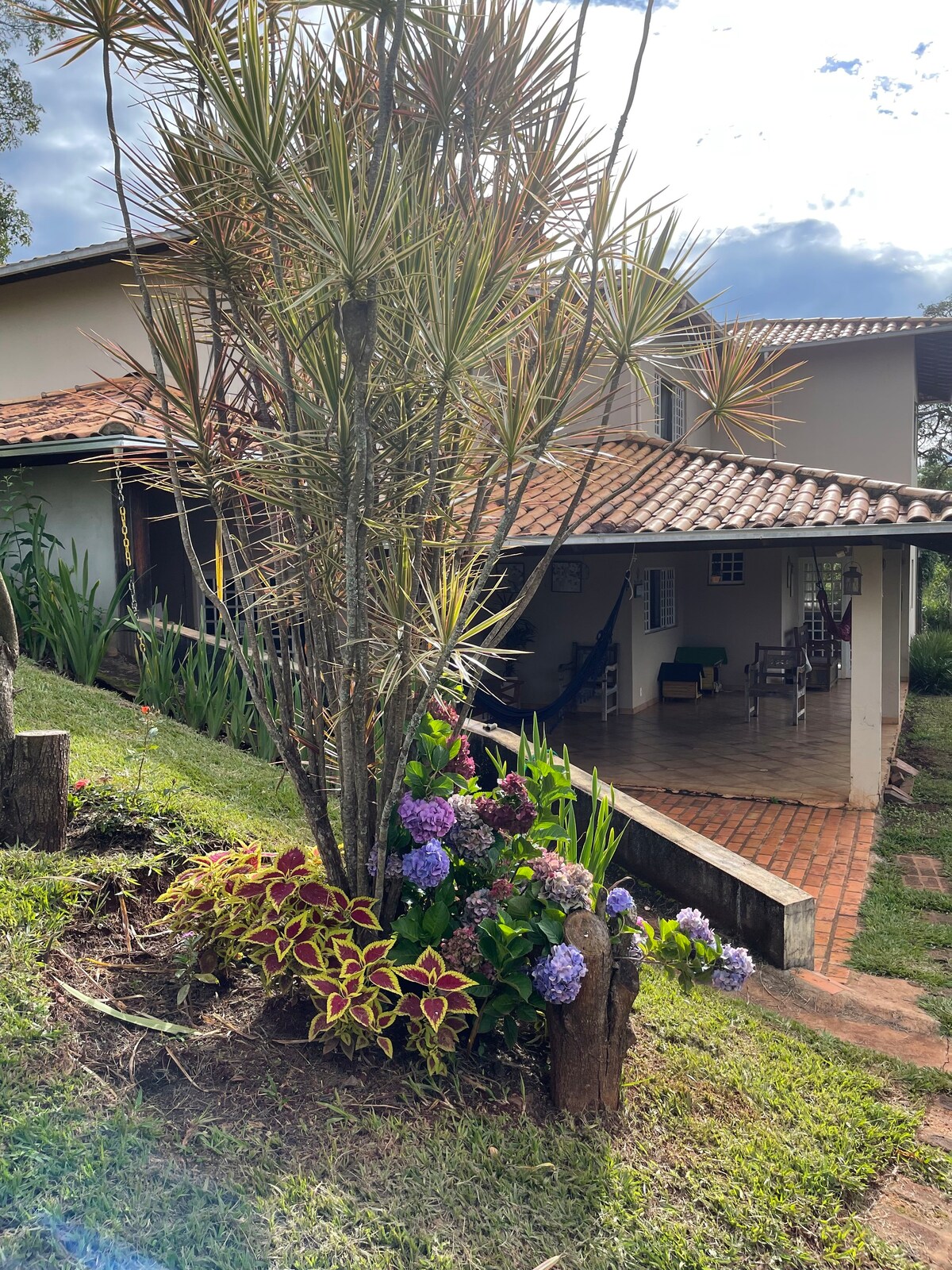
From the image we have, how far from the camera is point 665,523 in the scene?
26.5ft

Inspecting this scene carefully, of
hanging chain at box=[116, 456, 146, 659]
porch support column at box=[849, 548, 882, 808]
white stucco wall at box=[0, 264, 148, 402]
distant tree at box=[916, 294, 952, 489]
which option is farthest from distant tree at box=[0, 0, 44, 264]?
distant tree at box=[916, 294, 952, 489]

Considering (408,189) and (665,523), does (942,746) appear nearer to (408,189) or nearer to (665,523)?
(665,523)

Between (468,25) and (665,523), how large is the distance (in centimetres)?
562

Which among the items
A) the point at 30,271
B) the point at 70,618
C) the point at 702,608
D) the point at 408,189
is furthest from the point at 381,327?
the point at 702,608

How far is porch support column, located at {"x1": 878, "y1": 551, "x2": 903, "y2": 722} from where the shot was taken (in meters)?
12.1

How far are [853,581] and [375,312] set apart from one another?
6.42 metres

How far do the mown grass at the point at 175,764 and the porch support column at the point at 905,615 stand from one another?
11199 millimetres

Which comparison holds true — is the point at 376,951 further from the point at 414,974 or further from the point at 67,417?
the point at 67,417

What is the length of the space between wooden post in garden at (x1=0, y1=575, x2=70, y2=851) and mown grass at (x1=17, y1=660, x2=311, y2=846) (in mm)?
640

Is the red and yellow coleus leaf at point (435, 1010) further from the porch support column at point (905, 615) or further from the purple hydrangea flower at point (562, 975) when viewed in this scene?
the porch support column at point (905, 615)

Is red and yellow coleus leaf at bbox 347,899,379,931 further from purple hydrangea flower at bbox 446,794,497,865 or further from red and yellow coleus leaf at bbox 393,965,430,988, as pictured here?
purple hydrangea flower at bbox 446,794,497,865

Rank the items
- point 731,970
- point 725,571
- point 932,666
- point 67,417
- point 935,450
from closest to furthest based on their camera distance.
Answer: point 731,970
point 67,417
point 725,571
point 932,666
point 935,450

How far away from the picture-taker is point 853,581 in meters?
7.81

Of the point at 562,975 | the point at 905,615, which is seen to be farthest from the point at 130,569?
the point at 905,615
